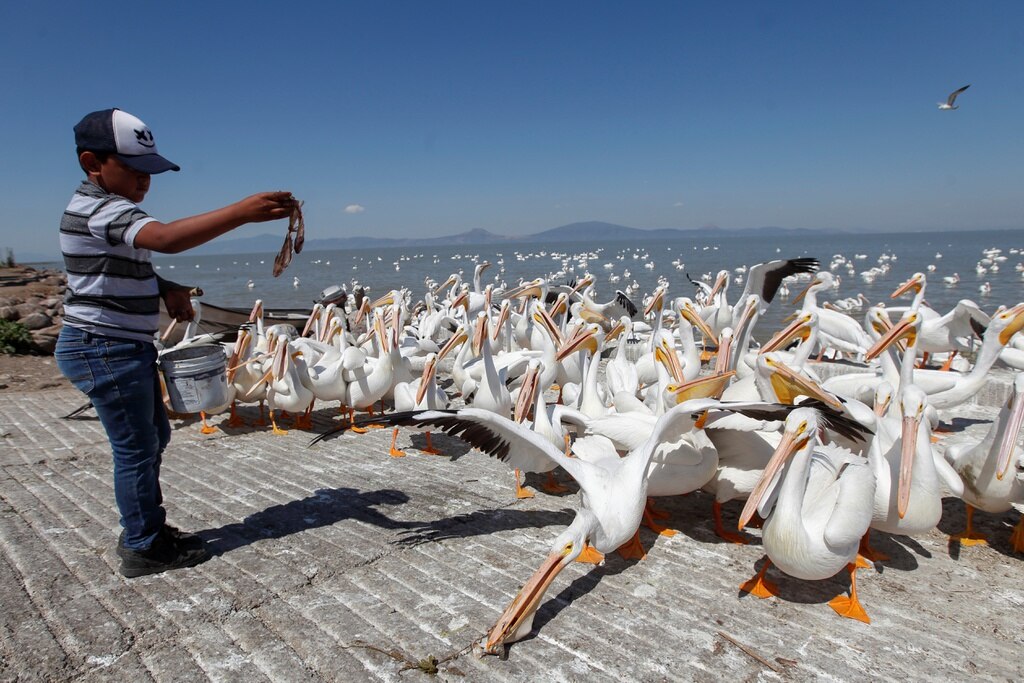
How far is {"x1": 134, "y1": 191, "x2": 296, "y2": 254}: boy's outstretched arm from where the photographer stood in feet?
7.03

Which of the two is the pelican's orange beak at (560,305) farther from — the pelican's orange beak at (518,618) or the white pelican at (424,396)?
the pelican's orange beak at (518,618)

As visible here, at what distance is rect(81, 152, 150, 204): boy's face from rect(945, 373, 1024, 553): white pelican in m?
4.46

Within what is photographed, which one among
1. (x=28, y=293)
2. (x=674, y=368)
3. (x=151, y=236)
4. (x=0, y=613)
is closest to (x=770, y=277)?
(x=674, y=368)

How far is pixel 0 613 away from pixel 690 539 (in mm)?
3348

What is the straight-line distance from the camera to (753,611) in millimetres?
2754

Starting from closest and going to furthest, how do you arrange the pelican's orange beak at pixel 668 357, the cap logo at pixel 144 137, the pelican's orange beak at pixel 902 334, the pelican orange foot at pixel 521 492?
the cap logo at pixel 144 137
the pelican orange foot at pixel 521 492
the pelican's orange beak at pixel 668 357
the pelican's orange beak at pixel 902 334

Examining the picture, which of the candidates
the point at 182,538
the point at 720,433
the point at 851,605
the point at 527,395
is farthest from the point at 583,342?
the point at 182,538

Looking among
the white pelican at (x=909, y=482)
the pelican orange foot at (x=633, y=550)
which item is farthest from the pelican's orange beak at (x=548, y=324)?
the white pelican at (x=909, y=482)

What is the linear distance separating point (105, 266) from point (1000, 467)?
453cm

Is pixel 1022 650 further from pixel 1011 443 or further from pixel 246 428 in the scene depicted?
pixel 246 428

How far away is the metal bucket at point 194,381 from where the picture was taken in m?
4.82

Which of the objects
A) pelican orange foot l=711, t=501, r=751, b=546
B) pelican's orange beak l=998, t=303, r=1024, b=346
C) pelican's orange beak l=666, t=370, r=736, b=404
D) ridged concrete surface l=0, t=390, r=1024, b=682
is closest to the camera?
ridged concrete surface l=0, t=390, r=1024, b=682

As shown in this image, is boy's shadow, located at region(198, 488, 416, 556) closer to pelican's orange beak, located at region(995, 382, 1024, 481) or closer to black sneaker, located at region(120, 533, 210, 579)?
black sneaker, located at region(120, 533, 210, 579)

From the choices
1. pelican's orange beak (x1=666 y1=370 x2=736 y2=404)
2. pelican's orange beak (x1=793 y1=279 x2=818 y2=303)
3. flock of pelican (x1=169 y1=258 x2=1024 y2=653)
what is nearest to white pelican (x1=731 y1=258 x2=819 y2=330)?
flock of pelican (x1=169 y1=258 x2=1024 y2=653)
